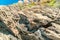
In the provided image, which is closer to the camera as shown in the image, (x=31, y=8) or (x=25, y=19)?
(x=25, y=19)

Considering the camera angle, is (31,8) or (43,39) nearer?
(43,39)

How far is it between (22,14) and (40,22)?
A: 345 millimetres

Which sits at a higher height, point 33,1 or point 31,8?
point 33,1

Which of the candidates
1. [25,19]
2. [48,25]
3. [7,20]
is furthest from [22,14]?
[48,25]

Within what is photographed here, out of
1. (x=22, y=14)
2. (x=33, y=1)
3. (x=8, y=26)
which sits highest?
(x=33, y=1)

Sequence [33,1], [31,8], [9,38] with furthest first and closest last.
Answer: [33,1], [31,8], [9,38]

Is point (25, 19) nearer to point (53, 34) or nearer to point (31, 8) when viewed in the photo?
point (31, 8)

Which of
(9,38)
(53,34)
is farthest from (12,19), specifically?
(53,34)

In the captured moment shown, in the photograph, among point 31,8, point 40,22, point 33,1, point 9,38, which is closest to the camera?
point 9,38

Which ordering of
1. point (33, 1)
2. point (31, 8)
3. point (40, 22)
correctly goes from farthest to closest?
point (33, 1), point (31, 8), point (40, 22)

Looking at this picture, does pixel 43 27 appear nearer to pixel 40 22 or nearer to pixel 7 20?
pixel 40 22

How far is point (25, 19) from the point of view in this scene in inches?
115

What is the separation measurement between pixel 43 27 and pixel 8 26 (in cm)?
60

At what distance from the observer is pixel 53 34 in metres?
2.75
